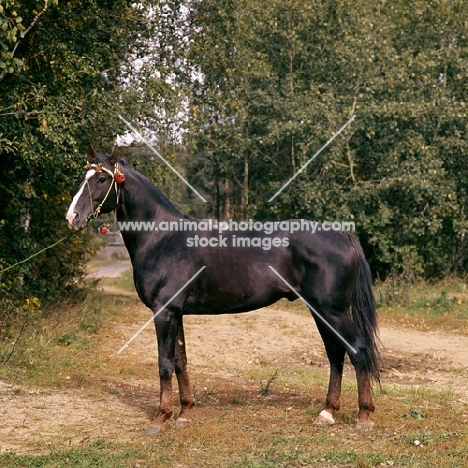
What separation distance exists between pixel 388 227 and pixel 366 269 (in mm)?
14707

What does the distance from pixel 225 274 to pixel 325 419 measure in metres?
1.79

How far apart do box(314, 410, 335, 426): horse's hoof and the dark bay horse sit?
1 cm

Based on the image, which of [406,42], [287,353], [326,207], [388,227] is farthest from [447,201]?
[287,353]

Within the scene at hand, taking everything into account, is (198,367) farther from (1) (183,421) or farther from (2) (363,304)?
(2) (363,304)

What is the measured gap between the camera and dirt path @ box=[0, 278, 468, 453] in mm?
6746

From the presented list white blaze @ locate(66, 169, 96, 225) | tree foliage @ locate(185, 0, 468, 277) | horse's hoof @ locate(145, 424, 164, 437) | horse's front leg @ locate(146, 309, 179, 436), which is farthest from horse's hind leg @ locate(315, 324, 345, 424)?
tree foliage @ locate(185, 0, 468, 277)

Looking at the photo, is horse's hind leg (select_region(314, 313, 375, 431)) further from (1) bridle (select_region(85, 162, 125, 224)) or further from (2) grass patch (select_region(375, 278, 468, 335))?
(2) grass patch (select_region(375, 278, 468, 335))

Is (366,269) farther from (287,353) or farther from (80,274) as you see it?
(80,274)

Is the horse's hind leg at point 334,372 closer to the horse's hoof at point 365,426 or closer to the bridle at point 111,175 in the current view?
the horse's hoof at point 365,426

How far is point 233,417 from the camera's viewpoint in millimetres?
7031

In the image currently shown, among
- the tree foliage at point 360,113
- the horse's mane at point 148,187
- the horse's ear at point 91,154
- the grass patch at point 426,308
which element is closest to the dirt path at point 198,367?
the grass patch at point 426,308

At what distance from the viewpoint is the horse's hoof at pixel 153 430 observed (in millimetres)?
6520

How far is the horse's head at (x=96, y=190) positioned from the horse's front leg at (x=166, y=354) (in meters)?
1.24

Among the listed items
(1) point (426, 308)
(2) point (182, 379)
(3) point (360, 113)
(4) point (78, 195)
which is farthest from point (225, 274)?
(3) point (360, 113)
